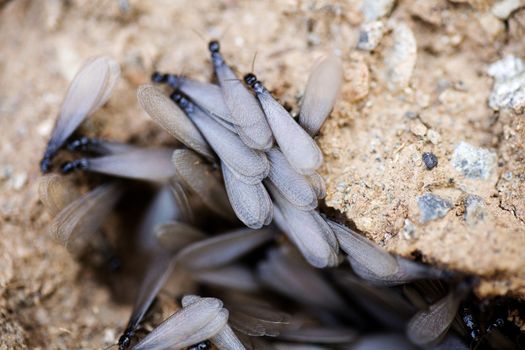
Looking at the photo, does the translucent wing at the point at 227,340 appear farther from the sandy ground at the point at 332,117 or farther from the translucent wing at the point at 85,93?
the translucent wing at the point at 85,93

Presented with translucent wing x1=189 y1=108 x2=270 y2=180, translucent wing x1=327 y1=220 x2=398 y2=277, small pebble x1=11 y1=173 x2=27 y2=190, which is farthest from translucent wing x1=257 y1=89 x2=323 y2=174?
small pebble x1=11 y1=173 x2=27 y2=190

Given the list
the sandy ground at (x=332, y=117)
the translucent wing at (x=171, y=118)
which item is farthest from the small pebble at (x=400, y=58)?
the translucent wing at (x=171, y=118)

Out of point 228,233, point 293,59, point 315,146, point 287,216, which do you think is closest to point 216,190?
point 228,233

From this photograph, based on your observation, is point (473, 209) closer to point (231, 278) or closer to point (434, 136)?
point (434, 136)

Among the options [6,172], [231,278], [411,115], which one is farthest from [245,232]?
[6,172]

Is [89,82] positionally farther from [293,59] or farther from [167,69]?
[293,59]

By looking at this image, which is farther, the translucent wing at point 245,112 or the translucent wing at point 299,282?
the translucent wing at point 299,282
